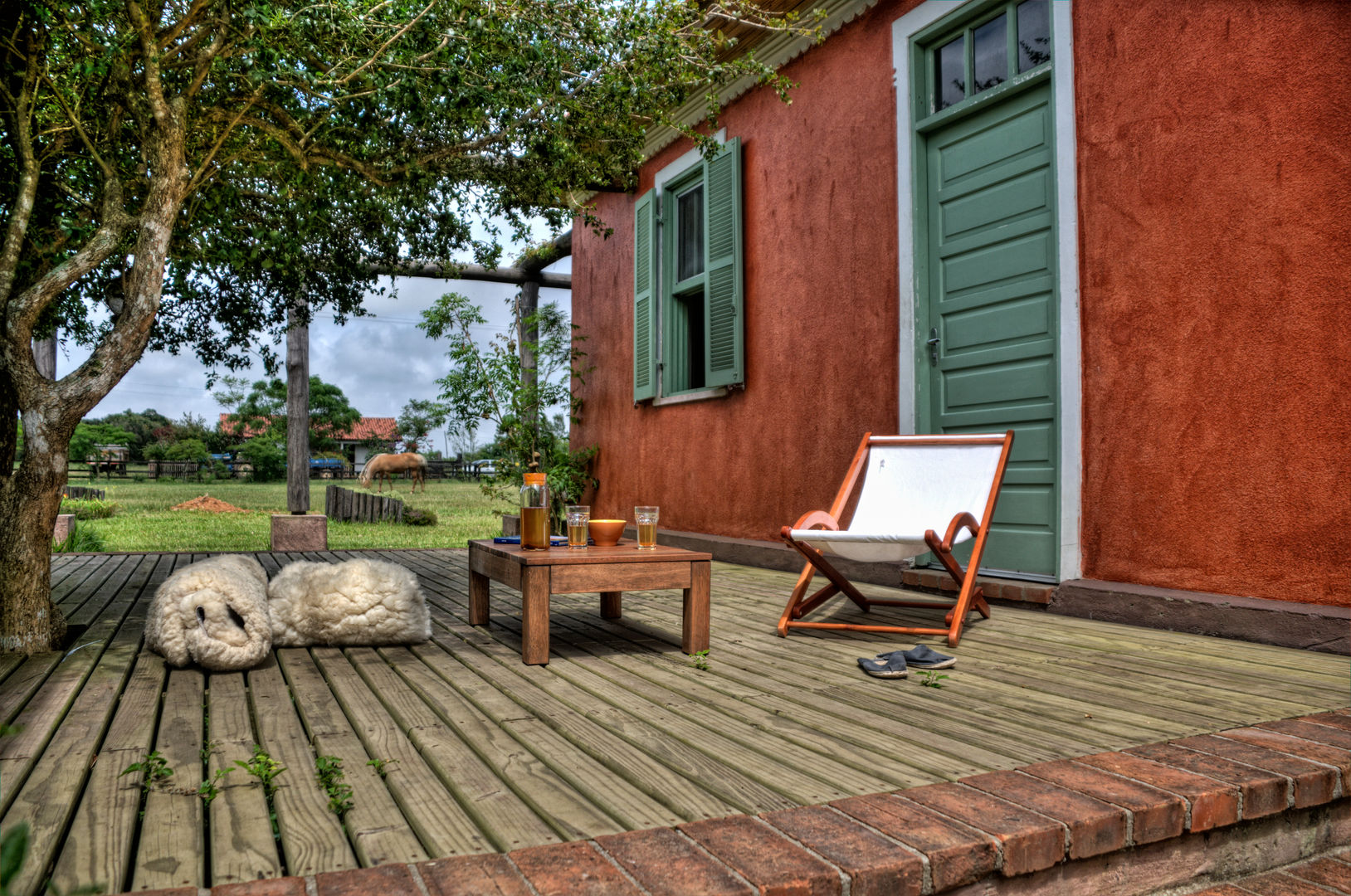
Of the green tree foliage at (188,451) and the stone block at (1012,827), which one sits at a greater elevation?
the green tree foliage at (188,451)

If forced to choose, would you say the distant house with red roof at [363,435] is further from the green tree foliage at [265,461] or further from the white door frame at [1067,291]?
the white door frame at [1067,291]

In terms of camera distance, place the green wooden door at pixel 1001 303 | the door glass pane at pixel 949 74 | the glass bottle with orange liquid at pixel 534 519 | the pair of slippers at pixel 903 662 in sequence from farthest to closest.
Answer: the door glass pane at pixel 949 74, the green wooden door at pixel 1001 303, the glass bottle with orange liquid at pixel 534 519, the pair of slippers at pixel 903 662

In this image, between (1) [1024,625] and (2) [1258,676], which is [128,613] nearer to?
(1) [1024,625]

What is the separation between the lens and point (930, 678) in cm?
253

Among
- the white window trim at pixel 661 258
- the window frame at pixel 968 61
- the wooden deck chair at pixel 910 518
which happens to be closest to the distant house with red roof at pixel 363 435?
the white window trim at pixel 661 258

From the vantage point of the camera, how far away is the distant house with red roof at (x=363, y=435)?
43047mm

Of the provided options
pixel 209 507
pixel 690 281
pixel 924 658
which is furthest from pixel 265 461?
pixel 924 658

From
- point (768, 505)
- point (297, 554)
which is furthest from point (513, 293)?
point (768, 505)

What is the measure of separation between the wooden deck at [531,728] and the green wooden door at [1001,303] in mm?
758

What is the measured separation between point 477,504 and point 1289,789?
14.3 meters

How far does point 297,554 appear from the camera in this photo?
245 inches

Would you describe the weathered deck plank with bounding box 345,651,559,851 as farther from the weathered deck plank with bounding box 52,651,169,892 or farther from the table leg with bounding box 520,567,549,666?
the weathered deck plank with bounding box 52,651,169,892

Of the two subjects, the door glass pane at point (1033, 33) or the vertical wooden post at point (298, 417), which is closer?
the door glass pane at point (1033, 33)

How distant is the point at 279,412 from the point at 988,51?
132 feet
